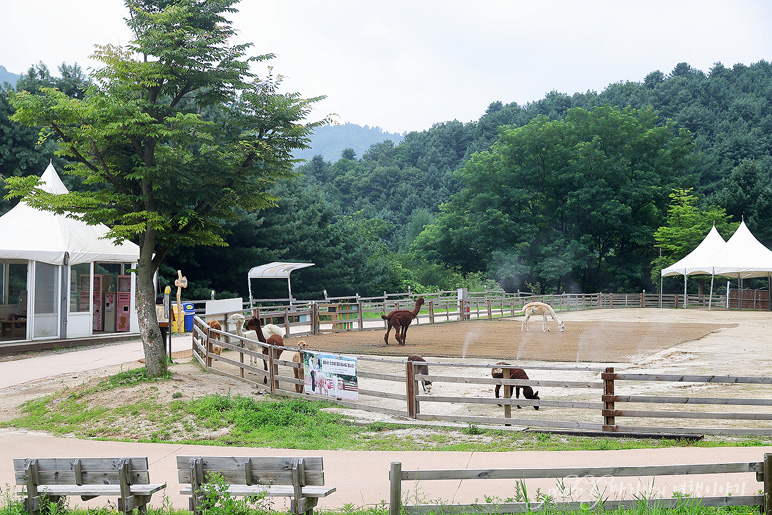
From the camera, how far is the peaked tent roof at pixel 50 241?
2150 centimetres

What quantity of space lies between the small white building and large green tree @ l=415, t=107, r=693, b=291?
40495mm

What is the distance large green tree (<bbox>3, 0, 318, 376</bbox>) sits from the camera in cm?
1334

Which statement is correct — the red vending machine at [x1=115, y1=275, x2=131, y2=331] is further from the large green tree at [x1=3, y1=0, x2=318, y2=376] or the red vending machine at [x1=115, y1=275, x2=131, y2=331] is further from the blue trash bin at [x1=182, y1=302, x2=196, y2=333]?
the large green tree at [x1=3, y1=0, x2=318, y2=376]

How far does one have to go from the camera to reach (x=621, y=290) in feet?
199

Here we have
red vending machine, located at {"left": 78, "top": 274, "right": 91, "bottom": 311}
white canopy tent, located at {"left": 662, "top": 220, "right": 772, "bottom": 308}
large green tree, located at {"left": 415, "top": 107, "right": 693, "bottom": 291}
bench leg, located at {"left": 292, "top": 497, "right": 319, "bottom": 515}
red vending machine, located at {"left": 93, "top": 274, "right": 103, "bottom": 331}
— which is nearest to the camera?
bench leg, located at {"left": 292, "top": 497, "right": 319, "bottom": 515}

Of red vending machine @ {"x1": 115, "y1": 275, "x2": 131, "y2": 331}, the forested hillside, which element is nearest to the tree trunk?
red vending machine @ {"x1": 115, "y1": 275, "x2": 131, "y2": 331}

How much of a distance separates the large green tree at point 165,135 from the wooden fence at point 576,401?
345 cm

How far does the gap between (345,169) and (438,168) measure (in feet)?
50.6

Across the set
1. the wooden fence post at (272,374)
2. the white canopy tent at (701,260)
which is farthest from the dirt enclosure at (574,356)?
the white canopy tent at (701,260)

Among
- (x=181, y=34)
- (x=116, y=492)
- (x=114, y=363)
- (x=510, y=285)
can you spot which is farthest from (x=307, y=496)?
(x=510, y=285)

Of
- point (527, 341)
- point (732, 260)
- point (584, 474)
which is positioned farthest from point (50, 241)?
point (732, 260)

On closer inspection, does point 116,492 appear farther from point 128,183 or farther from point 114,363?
point 114,363

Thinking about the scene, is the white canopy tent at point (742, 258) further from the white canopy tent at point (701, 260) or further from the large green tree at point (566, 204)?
the large green tree at point (566, 204)

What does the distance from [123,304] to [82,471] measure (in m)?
20.0
